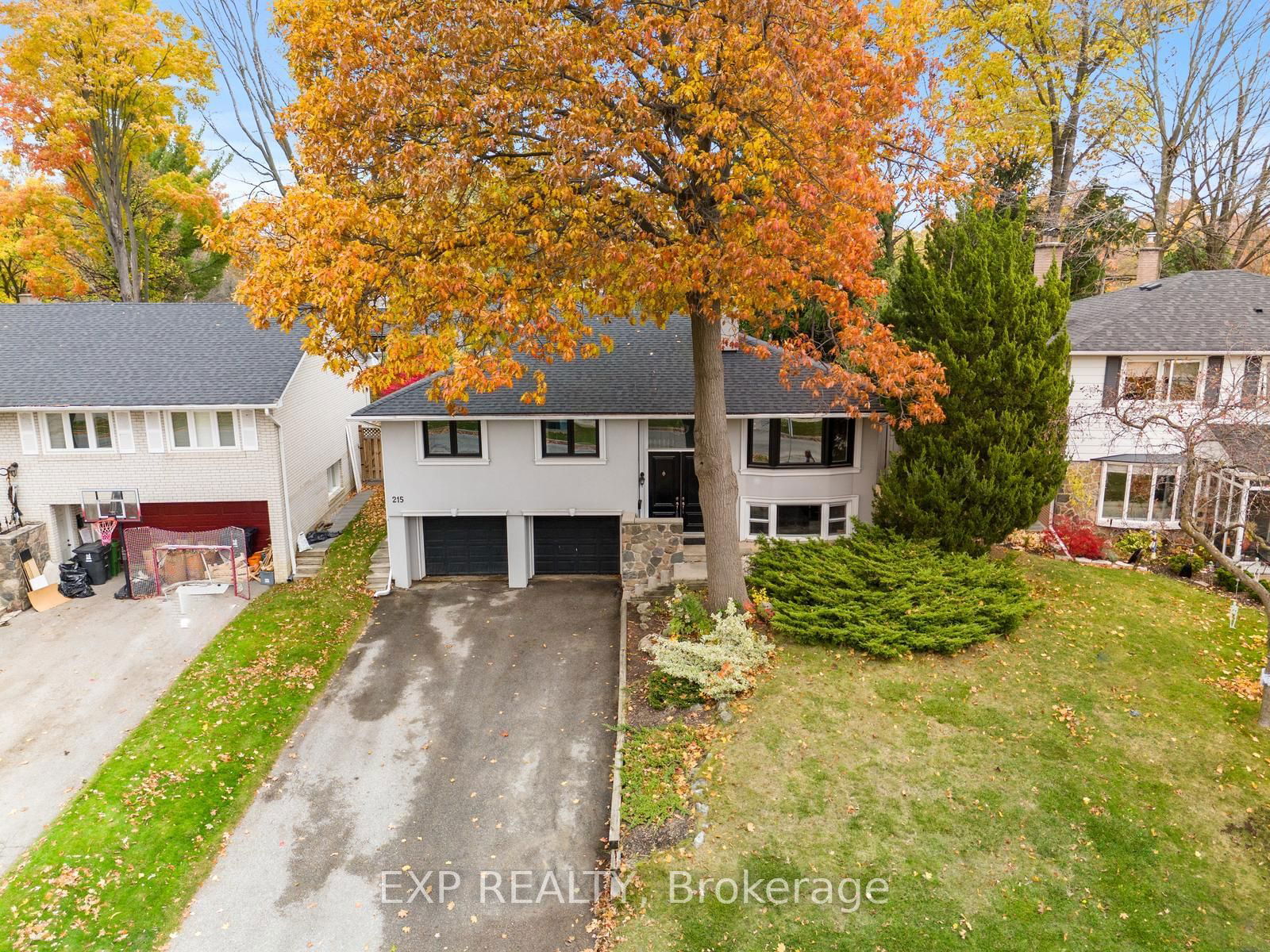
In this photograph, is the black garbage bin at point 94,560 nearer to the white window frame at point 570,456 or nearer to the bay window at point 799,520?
the white window frame at point 570,456

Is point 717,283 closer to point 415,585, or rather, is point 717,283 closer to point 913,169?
point 913,169

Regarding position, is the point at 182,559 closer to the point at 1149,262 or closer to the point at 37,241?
the point at 37,241

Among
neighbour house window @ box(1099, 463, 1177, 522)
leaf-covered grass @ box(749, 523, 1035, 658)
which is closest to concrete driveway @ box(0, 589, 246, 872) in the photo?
leaf-covered grass @ box(749, 523, 1035, 658)

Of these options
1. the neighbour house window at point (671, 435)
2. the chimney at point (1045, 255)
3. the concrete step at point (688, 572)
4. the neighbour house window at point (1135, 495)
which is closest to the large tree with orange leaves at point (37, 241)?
the neighbour house window at point (671, 435)

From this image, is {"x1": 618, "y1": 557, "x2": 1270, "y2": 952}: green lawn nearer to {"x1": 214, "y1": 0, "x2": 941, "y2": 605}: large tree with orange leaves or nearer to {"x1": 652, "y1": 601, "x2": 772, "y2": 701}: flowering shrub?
{"x1": 652, "y1": 601, "x2": 772, "y2": 701}: flowering shrub

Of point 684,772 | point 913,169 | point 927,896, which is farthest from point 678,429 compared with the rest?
point 927,896

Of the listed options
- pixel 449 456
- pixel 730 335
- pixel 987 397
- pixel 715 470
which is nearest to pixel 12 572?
pixel 449 456
